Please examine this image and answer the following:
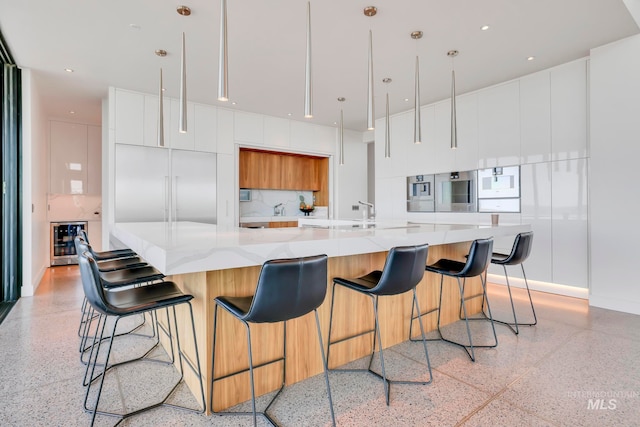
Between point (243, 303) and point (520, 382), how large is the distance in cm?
178

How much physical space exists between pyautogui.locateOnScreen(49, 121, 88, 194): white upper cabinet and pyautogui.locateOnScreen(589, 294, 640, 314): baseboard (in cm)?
818

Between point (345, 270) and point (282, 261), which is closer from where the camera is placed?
point (282, 261)

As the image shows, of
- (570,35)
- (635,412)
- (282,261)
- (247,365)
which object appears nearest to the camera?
(282,261)

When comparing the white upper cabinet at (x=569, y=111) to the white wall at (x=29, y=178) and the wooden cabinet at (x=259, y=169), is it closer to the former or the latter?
the wooden cabinet at (x=259, y=169)

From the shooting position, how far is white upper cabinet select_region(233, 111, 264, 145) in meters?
5.67

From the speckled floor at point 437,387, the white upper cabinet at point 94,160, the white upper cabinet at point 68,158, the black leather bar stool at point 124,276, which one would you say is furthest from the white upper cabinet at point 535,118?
the white upper cabinet at point 68,158

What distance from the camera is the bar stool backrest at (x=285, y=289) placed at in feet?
4.71

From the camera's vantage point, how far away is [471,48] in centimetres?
350

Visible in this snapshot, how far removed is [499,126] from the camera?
14.8 ft

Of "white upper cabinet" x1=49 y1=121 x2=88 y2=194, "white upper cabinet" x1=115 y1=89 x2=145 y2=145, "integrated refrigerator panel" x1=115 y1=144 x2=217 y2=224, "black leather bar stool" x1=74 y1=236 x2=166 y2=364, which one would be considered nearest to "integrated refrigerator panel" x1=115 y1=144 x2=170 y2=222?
"integrated refrigerator panel" x1=115 y1=144 x2=217 y2=224

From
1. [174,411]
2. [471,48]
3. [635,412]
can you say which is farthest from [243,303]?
[471,48]

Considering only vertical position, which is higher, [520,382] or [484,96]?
[484,96]

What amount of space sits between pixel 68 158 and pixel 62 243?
1.60 meters

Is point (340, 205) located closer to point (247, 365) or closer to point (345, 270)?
point (345, 270)
